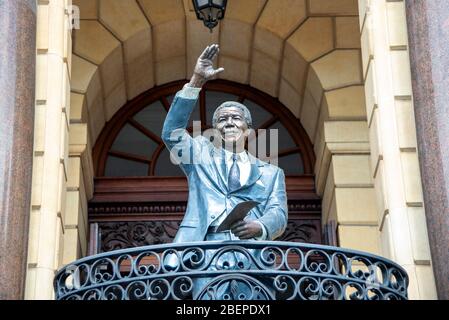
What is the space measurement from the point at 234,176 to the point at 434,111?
61.0 inches

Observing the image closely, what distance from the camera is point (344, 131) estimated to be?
13.5 metres

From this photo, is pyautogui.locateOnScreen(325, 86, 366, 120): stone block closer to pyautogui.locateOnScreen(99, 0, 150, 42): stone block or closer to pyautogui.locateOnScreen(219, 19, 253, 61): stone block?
pyautogui.locateOnScreen(219, 19, 253, 61): stone block

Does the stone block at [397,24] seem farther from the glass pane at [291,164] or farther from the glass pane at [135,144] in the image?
the glass pane at [135,144]

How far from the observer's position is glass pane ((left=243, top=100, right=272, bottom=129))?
571 inches

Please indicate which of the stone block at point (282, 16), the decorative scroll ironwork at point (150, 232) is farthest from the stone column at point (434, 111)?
the decorative scroll ironwork at point (150, 232)

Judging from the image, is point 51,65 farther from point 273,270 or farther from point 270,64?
point 270,64

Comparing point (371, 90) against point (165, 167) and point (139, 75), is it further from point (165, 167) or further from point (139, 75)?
point (139, 75)

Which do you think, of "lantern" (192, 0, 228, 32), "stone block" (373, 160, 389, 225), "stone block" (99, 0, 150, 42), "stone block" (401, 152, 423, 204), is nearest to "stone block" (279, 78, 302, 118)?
"stone block" (99, 0, 150, 42)

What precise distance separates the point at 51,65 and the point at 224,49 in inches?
161

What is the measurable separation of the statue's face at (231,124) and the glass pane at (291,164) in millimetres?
4059

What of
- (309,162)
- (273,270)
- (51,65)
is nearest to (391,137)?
(273,270)

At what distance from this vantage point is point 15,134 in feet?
32.3

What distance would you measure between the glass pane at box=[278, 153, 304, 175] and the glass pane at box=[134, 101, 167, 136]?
133 cm

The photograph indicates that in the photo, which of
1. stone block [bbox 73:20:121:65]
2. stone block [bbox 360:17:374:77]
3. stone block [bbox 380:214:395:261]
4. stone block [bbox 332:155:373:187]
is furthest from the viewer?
stone block [bbox 73:20:121:65]
